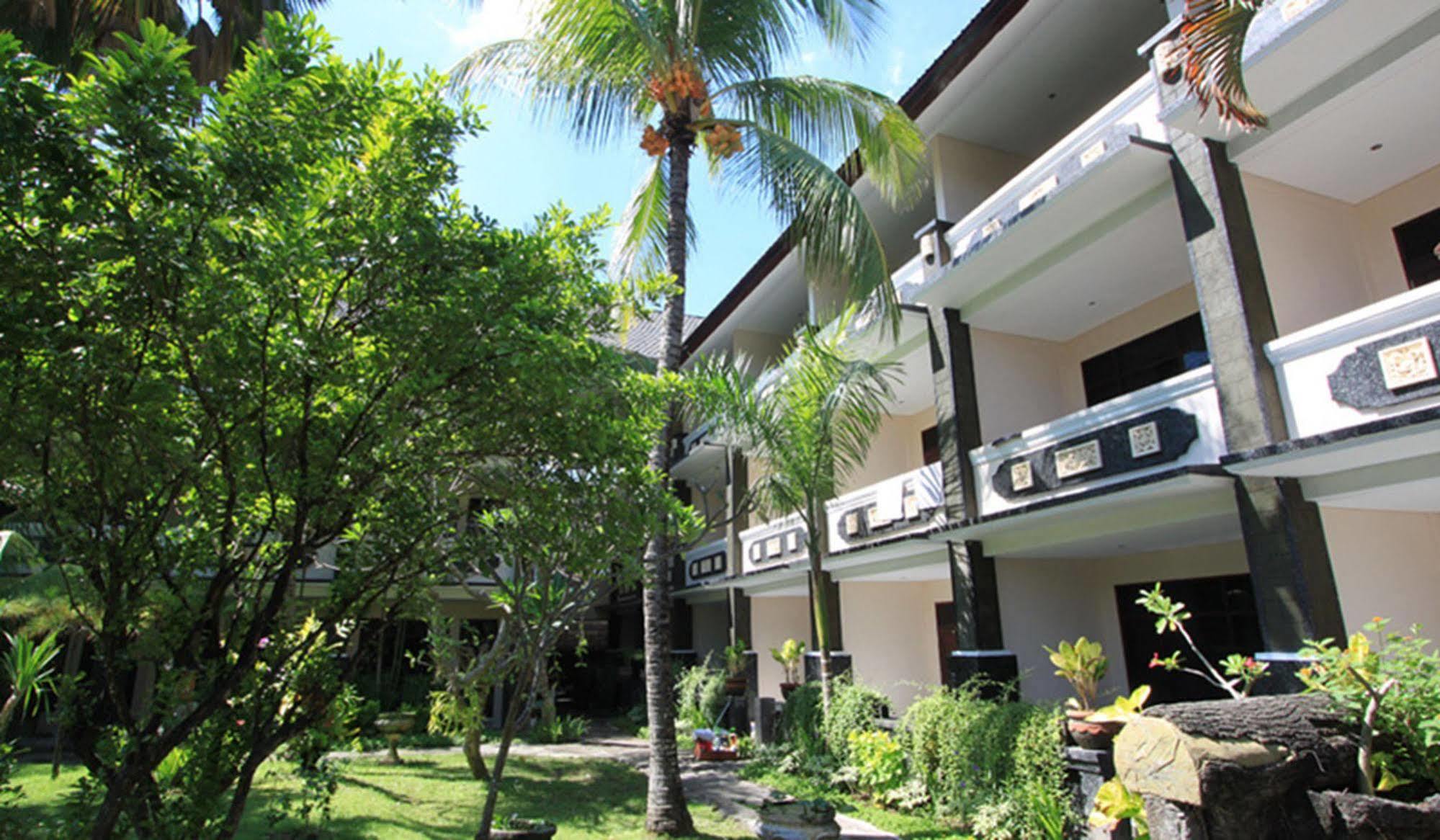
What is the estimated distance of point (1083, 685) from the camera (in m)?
7.63

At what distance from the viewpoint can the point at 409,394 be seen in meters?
3.60

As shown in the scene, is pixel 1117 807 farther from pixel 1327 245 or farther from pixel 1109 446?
pixel 1327 245

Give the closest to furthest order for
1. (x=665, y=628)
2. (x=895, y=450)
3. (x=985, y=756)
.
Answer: (x=985, y=756) → (x=665, y=628) → (x=895, y=450)

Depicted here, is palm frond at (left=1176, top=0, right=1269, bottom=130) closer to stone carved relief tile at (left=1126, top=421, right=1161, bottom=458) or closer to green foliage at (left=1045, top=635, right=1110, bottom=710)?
stone carved relief tile at (left=1126, top=421, right=1161, bottom=458)

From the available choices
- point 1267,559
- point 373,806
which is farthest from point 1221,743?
point 373,806

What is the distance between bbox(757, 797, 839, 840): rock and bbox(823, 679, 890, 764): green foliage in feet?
13.6

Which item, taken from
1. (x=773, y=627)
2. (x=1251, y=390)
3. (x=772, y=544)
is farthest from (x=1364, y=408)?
(x=773, y=627)

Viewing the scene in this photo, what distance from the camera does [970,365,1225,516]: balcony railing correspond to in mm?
7441

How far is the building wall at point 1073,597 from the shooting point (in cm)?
1024

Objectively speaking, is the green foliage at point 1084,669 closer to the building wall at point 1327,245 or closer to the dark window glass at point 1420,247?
the building wall at point 1327,245

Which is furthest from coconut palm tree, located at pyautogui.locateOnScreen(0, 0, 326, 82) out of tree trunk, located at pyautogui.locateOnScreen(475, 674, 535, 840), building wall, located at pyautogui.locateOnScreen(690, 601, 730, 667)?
building wall, located at pyautogui.locateOnScreen(690, 601, 730, 667)

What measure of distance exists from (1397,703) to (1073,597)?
6.50 metres

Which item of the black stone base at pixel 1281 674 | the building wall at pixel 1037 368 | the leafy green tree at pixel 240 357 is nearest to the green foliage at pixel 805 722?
the building wall at pixel 1037 368

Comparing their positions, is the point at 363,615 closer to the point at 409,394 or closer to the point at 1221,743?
the point at 409,394
